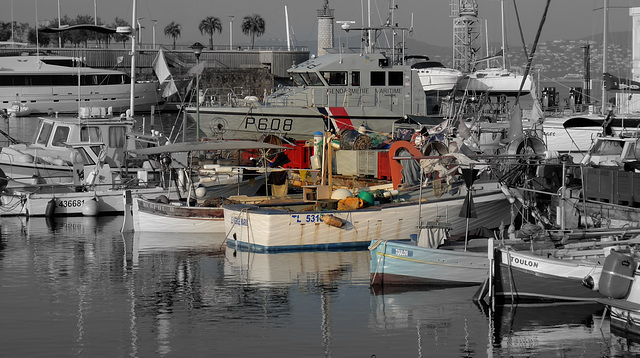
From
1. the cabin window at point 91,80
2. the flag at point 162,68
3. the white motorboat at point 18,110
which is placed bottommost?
the white motorboat at point 18,110

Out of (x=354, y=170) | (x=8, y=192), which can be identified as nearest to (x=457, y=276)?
(x=354, y=170)

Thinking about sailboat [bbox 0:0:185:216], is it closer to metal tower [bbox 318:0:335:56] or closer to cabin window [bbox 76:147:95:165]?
cabin window [bbox 76:147:95:165]

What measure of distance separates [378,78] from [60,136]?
42.9 feet

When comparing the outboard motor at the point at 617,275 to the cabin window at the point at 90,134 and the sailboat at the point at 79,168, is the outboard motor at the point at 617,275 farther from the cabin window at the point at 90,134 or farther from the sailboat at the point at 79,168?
the cabin window at the point at 90,134

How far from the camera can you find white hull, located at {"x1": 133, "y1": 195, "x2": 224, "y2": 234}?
26.4 meters

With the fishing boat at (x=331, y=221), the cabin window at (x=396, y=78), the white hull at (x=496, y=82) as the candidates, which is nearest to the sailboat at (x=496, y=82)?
the white hull at (x=496, y=82)

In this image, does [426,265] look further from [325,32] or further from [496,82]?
[325,32]

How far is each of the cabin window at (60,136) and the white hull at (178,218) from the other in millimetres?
8758

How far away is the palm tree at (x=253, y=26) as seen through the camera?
138500 mm

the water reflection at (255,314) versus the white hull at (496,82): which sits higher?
the white hull at (496,82)

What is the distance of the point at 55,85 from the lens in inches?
3233

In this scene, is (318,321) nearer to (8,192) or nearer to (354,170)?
(354,170)

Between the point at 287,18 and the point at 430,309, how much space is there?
6708 centimetres

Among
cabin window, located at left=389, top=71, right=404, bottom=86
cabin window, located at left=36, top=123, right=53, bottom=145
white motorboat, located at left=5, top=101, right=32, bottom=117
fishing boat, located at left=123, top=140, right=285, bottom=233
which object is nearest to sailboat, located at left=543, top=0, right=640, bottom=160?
cabin window, located at left=389, top=71, right=404, bottom=86
